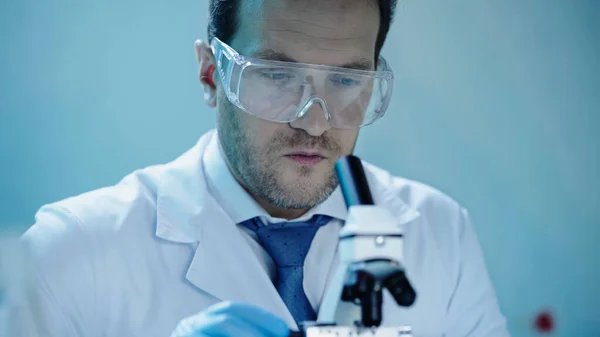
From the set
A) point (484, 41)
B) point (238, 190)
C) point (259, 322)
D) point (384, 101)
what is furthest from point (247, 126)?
point (484, 41)

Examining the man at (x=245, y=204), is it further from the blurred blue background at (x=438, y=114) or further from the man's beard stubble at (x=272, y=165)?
the blurred blue background at (x=438, y=114)

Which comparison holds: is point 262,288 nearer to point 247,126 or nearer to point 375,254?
point 247,126

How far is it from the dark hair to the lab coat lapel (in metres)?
0.35

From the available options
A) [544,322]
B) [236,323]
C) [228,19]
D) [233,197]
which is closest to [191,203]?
[233,197]

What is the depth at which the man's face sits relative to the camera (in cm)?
161

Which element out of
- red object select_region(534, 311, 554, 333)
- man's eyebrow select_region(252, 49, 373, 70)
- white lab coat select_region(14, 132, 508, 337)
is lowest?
red object select_region(534, 311, 554, 333)

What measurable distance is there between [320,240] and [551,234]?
1.06 meters

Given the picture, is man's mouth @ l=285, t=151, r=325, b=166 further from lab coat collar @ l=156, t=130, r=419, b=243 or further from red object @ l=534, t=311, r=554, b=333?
red object @ l=534, t=311, r=554, b=333

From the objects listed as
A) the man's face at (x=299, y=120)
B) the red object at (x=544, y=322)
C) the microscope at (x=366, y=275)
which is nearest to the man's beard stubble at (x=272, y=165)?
the man's face at (x=299, y=120)

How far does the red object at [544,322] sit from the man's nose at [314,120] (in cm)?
124

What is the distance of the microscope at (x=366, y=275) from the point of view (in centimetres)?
97

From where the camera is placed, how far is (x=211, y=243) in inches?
65.2

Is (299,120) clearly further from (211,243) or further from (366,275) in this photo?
(366,275)

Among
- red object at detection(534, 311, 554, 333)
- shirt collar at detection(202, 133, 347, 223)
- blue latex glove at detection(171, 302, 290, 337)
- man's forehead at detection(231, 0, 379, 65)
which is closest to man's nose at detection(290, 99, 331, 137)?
man's forehead at detection(231, 0, 379, 65)
